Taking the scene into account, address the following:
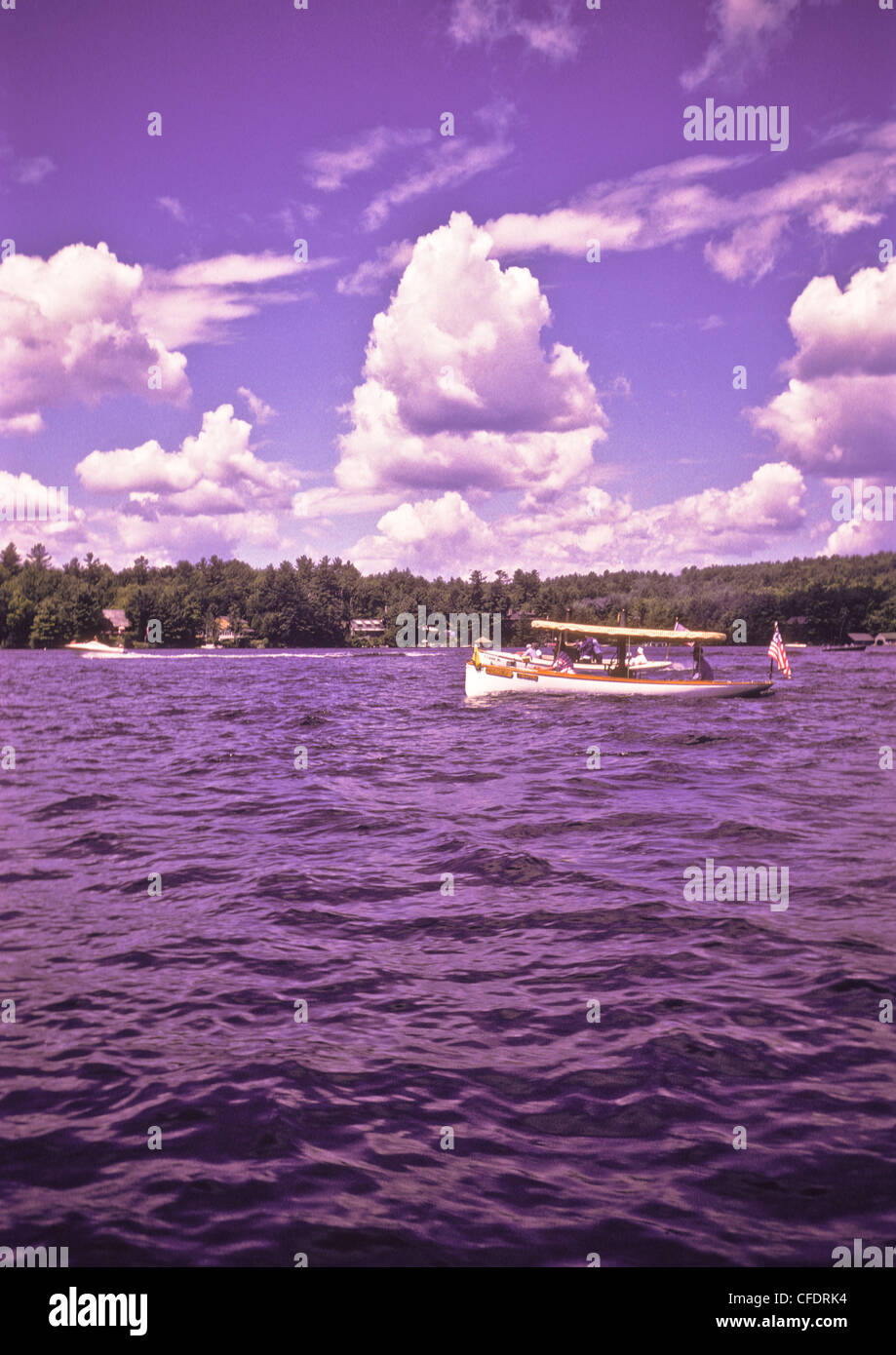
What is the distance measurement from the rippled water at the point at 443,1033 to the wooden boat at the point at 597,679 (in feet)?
89.5

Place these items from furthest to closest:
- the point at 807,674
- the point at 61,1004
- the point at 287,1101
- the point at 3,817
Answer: the point at 807,674 → the point at 3,817 → the point at 61,1004 → the point at 287,1101

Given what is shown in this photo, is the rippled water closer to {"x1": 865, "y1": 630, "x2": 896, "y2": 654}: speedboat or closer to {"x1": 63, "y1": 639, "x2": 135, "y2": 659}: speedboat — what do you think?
{"x1": 63, "y1": 639, "x2": 135, "y2": 659}: speedboat

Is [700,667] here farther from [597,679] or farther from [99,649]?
[99,649]

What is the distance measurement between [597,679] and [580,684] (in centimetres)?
118

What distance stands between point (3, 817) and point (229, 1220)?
14.8 metres

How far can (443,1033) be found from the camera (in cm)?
791

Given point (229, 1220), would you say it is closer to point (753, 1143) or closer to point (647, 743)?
point (753, 1143)

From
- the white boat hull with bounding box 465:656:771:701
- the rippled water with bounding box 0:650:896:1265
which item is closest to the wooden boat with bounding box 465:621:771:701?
the white boat hull with bounding box 465:656:771:701

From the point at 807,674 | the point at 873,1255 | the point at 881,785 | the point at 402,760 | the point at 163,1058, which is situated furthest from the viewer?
the point at 807,674

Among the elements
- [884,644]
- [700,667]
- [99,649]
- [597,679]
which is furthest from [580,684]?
[884,644]

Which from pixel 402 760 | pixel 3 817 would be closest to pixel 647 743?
pixel 402 760

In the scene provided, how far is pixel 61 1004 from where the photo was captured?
28.4ft

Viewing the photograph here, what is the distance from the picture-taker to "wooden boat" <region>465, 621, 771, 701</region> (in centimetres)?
4709

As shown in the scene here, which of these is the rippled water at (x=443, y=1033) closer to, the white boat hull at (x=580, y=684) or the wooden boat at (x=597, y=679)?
the wooden boat at (x=597, y=679)
